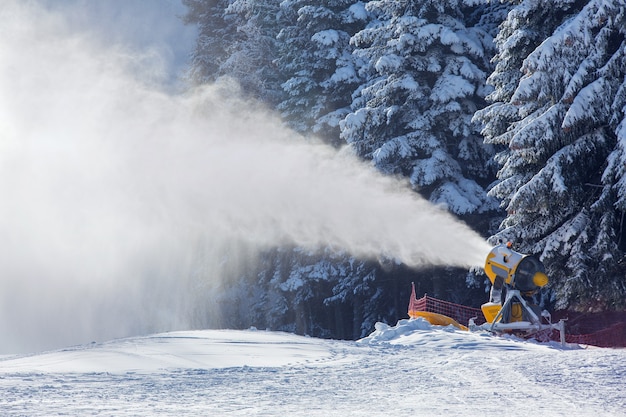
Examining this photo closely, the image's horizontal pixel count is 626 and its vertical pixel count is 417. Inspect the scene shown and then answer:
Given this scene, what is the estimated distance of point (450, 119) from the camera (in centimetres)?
2375

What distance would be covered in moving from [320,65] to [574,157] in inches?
564

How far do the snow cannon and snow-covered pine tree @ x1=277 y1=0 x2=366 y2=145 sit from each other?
13969 millimetres

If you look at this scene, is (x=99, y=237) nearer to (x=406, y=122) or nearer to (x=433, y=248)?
(x=406, y=122)

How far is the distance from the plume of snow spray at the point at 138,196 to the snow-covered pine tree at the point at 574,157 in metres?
1.91

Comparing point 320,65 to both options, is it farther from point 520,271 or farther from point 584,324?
point 520,271

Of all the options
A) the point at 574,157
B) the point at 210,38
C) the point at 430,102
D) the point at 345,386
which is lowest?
the point at 345,386

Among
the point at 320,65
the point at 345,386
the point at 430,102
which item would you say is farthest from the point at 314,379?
the point at 320,65

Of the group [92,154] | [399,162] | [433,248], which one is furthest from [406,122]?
[92,154]

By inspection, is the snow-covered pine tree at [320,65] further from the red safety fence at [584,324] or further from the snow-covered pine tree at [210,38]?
the red safety fence at [584,324]

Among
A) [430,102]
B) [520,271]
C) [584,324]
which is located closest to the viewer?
[520,271]

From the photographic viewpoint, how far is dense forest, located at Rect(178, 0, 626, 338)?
16.8 meters

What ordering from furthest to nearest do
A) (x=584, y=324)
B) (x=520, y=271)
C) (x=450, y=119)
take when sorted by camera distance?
(x=450, y=119), (x=584, y=324), (x=520, y=271)

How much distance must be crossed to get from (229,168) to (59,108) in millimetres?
13347

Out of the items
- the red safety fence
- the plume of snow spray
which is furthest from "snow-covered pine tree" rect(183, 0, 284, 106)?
the red safety fence
